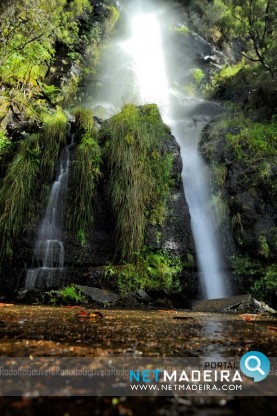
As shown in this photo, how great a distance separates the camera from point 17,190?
21.2ft

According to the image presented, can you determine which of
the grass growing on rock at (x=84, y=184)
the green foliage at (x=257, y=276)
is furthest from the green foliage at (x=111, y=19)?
the green foliage at (x=257, y=276)

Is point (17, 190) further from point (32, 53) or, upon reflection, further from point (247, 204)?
point (247, 204)

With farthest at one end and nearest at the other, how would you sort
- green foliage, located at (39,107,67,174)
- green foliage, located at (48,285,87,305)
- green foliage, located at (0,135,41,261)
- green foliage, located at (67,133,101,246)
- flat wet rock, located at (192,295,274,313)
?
green foliage, located at (39,107,67,174)
green foliage, located at (67,133,101,246)
green foliage, located at (0,135,41,261)
green foliage, located at (48,285,87,305)
flat wet rock, located at (192,295,274,313)

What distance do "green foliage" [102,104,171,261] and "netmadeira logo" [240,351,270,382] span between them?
4904 millimetres

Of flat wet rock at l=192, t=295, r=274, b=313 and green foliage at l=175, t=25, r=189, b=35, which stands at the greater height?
green foliage at l=175, t=25, r=189, b=35

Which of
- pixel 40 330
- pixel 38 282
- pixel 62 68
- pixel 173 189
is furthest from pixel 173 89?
pixel 40 330

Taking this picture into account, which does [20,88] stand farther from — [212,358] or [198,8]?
[198,8]

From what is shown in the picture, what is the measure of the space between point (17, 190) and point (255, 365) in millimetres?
6183

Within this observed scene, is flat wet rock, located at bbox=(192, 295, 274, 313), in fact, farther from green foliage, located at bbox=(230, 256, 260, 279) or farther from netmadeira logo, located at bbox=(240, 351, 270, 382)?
netmadeira logo, located at bbox=(240, 351, 270, 382)

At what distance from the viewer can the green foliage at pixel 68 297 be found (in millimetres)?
5125

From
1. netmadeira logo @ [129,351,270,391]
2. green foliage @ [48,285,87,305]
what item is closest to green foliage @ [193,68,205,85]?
green foliage @ [48,285,87,305]

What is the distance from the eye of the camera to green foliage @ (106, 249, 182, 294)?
5.88 metres

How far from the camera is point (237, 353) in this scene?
4.40 feet

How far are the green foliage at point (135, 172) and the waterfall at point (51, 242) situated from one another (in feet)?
3.74
